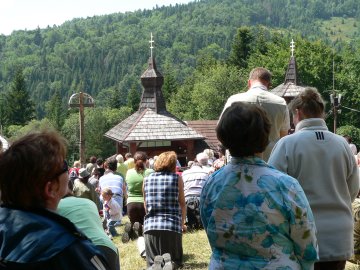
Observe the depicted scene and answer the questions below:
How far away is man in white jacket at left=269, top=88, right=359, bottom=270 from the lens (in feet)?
14.4

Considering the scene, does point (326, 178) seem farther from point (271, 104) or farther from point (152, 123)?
point (152, 123)

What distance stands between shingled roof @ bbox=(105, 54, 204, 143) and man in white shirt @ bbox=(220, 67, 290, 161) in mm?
29189

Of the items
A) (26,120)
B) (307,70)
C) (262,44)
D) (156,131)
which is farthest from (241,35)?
(156,131)

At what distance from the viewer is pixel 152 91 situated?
38.0 m

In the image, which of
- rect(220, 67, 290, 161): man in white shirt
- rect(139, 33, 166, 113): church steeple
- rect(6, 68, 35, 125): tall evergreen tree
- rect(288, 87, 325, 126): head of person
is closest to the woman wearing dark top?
rect(220, 67, 290, 161): man in white shirt

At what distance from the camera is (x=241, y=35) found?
8225cm

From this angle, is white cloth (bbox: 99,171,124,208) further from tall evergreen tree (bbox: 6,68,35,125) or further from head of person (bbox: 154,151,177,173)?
tall evergreen tree (bbox: 6,68,35,125)

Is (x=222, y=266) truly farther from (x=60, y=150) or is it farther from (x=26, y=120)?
(x=26, y=120)

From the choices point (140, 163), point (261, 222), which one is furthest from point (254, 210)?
point (140, 163)

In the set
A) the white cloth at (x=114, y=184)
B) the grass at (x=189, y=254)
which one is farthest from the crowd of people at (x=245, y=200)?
the white cloth at (x=114, y=184)

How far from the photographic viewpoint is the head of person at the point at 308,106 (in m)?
4.66

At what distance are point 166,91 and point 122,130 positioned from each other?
62085mm

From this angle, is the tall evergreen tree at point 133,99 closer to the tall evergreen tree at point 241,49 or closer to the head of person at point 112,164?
the tall evergreen tree at point 241,49

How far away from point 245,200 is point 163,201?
491cm
